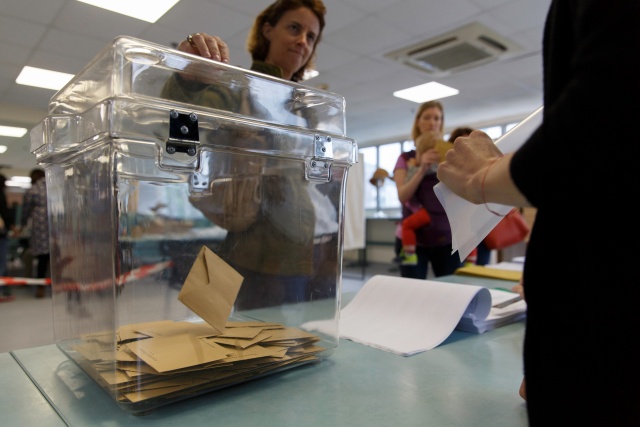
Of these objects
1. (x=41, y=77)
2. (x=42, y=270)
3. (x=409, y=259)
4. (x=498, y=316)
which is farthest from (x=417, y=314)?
(x=41, y=77)

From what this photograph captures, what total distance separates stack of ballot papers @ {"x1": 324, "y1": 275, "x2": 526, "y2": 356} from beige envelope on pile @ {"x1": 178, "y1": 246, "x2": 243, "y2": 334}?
0.61 ft

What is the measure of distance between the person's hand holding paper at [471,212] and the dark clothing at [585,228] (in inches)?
5.2

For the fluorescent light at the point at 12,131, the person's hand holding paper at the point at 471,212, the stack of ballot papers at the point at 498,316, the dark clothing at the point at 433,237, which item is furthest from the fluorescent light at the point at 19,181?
the person's hand holding paper at the point at 471,212

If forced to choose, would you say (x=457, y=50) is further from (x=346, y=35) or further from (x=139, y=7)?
(x=139, y=7)

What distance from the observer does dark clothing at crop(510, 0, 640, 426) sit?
0.84 feet

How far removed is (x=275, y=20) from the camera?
1150mm

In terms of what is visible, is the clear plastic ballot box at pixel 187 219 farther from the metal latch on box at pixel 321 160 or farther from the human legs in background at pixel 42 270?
the human legs in background at pixel 42 270

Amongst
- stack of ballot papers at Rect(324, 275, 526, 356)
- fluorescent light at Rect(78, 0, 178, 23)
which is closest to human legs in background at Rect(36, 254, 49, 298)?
fluorescent light at Rect(78, 0, 178, 23)

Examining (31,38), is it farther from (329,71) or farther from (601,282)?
(601,282)

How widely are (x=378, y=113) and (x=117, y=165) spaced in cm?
570

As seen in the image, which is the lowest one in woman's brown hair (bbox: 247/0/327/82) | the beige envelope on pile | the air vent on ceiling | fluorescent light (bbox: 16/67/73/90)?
the beige envelope on pile

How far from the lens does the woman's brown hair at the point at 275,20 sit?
113 cm

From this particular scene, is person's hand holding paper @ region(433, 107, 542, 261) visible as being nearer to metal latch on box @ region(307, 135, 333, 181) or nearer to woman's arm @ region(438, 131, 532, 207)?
woman's arm @ region(438, 131, 532, 207)

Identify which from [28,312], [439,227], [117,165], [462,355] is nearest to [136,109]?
[117,165]
